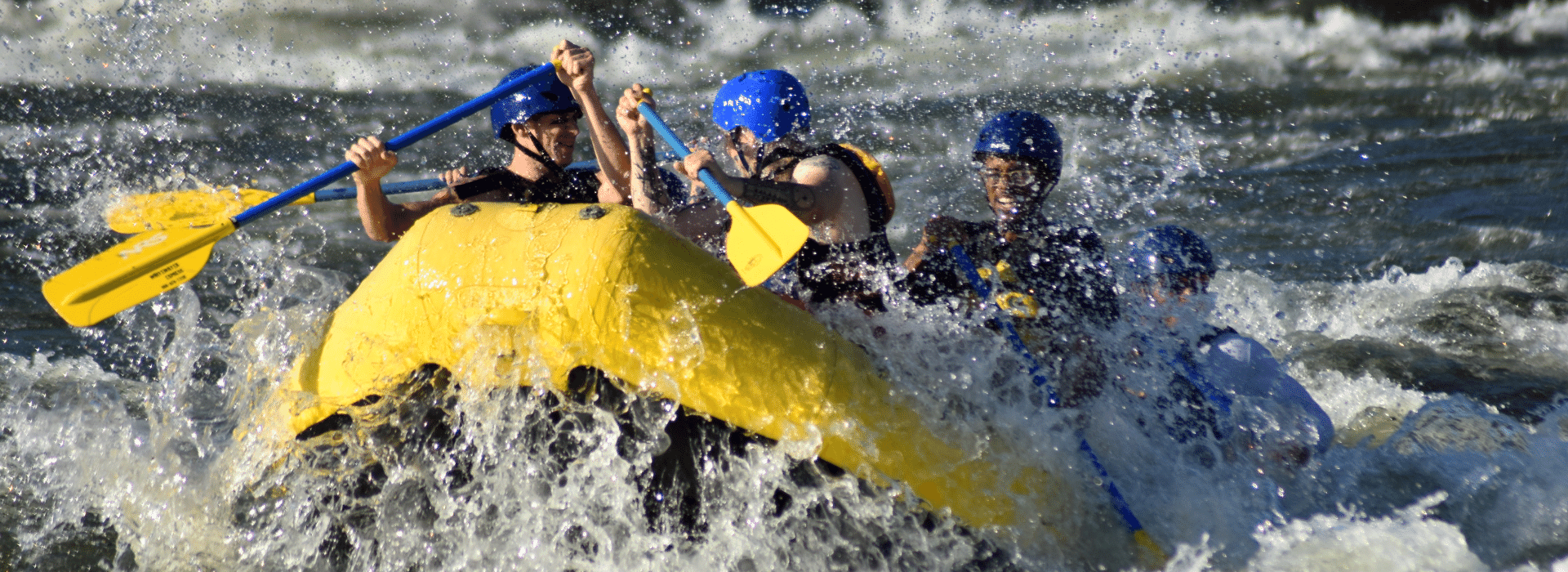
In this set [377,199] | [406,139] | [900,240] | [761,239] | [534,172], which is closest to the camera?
[761,239]

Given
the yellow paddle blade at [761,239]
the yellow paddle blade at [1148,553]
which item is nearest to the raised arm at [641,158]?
the yellow paddle blade at [761,239]

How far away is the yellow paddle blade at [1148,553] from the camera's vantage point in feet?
9.13

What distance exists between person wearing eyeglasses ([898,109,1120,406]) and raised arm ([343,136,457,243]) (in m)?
1.71

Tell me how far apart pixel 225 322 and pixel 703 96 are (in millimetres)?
4661

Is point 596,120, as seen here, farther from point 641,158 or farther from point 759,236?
point 759,236

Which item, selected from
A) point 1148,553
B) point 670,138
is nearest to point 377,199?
point 670,138

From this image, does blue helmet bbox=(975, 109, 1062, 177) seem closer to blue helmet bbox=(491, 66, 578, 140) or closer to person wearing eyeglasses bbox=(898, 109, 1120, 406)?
person wearing eyeglasses bbox=(898, 109, 1120, 406)

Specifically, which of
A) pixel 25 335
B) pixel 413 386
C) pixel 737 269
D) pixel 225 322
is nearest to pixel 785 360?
pixel 737 269

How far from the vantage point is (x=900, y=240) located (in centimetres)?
677

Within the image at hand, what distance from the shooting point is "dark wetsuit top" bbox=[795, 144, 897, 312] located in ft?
9.84

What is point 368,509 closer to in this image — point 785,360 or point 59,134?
point 785,360

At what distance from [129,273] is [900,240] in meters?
4.76

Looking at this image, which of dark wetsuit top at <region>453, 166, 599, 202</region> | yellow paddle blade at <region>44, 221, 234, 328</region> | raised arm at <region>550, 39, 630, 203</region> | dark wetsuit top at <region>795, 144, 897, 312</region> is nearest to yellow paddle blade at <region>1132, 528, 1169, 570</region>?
dark wetsuit top at <region>795, 144, 897, 312</region>

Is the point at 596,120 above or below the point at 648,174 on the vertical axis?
above
